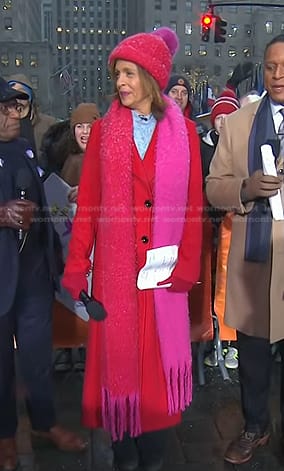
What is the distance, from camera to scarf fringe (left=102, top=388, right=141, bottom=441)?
2887 millimetres

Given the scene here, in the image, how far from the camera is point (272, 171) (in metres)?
2.73

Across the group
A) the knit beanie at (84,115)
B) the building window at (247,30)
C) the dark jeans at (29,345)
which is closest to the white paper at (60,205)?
the knit beanie at (84,115)

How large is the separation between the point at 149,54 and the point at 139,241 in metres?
0.82

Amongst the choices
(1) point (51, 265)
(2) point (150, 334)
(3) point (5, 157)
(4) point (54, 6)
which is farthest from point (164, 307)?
(4) point (54, 6)

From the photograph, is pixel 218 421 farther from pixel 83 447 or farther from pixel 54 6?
pixel 54 6

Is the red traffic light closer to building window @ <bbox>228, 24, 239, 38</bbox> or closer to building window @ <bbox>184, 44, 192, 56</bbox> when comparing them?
building window @ <bbox>184, 44, 192, 56</bbox>

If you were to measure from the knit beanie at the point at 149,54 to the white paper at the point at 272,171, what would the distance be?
549 millimetres

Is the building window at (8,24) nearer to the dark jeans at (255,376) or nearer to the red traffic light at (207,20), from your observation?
the red traffic light at (207,20)

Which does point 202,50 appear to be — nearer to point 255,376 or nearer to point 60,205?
point 60,205

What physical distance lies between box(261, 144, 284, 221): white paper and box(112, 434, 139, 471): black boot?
4.36 feet

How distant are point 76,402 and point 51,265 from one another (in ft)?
4.02

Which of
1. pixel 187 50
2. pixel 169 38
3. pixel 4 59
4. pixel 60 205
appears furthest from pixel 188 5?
pixel 169 38

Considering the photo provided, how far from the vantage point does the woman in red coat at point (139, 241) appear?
271cm

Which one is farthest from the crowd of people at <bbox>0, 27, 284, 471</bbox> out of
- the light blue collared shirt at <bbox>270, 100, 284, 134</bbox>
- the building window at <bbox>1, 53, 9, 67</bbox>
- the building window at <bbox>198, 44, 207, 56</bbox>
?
the building window at <bbox>198, 44, 207, 56</bbox>
